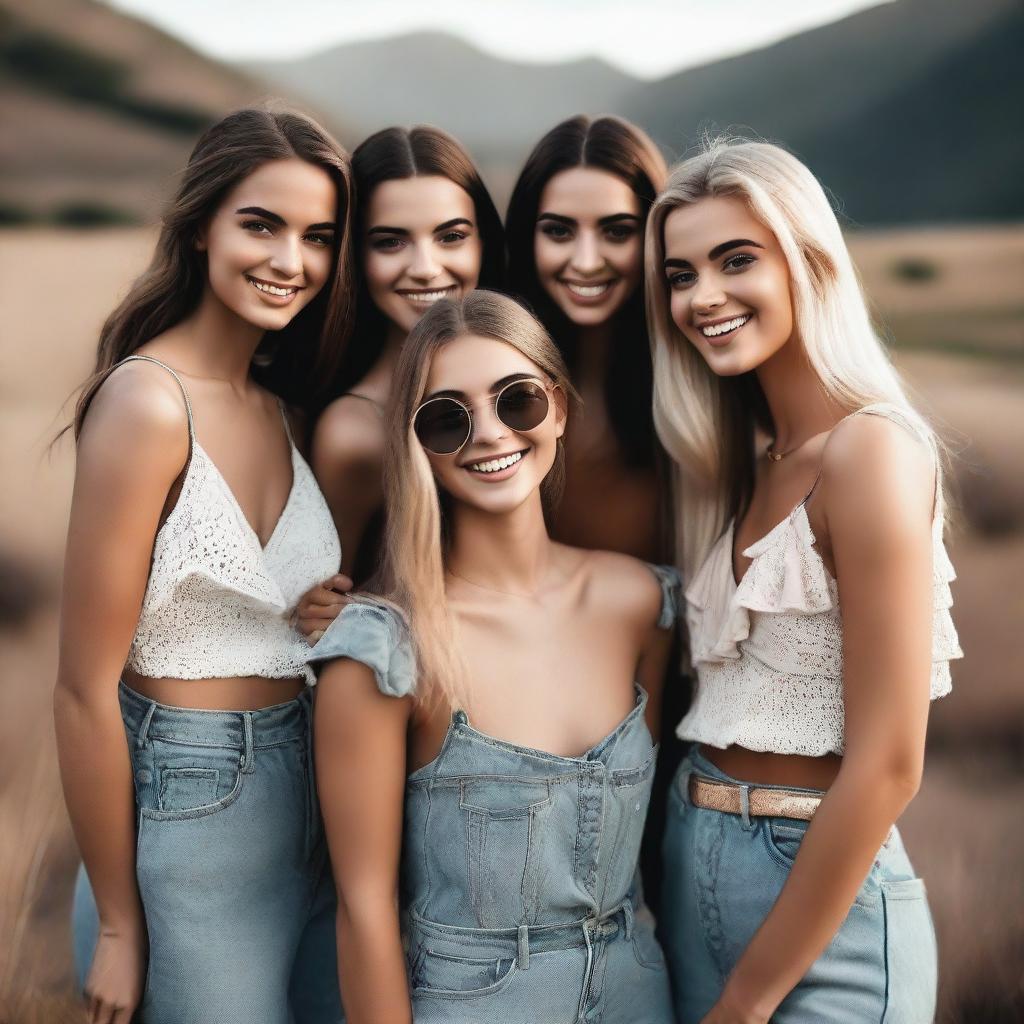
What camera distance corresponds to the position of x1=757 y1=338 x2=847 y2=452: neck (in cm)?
229

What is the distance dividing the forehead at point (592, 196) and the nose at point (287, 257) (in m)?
0.79

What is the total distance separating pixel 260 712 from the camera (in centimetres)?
237

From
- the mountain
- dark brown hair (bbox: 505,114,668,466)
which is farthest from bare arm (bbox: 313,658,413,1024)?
the mountain

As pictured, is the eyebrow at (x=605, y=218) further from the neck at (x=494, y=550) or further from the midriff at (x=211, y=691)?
the midriff at (x=211, y=691)

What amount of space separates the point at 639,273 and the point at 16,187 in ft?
17.0

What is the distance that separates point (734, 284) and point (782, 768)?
40.9 inches

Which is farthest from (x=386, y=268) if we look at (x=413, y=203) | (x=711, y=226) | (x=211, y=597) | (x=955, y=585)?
(x=955, y=585)

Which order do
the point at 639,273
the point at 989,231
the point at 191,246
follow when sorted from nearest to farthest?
the point at 191,246, the point at 639,273, the point at 989,231

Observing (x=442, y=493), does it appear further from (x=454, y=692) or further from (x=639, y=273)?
(x=639, y=273)

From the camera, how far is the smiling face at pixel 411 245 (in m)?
2.87

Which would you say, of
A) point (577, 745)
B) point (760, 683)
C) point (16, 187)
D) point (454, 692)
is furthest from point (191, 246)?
point (16, 187)

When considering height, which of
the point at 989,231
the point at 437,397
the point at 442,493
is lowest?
the point at 442,493

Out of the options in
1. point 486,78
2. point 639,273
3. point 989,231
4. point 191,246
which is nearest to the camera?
point 191,246

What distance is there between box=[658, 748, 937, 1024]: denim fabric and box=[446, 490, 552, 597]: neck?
23.3 inches
